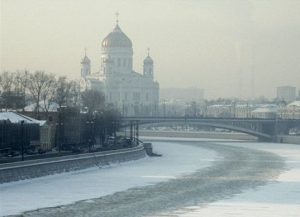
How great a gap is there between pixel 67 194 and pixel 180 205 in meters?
3.29

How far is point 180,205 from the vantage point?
20188 mm

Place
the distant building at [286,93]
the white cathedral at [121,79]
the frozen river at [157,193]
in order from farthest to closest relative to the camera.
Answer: the distant building at [286,93]
the white cathedral at [121,79]
the frozen river at [157,193]

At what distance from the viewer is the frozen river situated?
62.5 feet

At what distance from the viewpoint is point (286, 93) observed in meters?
163

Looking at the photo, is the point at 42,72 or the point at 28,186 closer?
the point at 28,186

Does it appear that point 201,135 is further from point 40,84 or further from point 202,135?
point 40,84

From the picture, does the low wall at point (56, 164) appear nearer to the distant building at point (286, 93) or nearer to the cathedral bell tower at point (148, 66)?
the cathedral bell tower at point (148, 66)

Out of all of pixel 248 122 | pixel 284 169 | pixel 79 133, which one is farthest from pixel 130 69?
pixel 284 169

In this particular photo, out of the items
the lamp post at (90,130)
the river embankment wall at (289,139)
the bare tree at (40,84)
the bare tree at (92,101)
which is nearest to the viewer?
the lamp post at (90,130)

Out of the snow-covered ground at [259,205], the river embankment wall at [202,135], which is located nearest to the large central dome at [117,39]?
the river embankment wall at [202,135]

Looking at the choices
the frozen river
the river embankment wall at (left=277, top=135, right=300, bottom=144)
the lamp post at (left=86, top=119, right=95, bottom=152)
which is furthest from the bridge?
the frozen river

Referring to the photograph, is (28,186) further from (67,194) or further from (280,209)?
(280,209)

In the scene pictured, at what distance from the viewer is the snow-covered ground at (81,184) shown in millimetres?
20281

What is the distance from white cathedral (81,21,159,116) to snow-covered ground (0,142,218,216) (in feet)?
248
